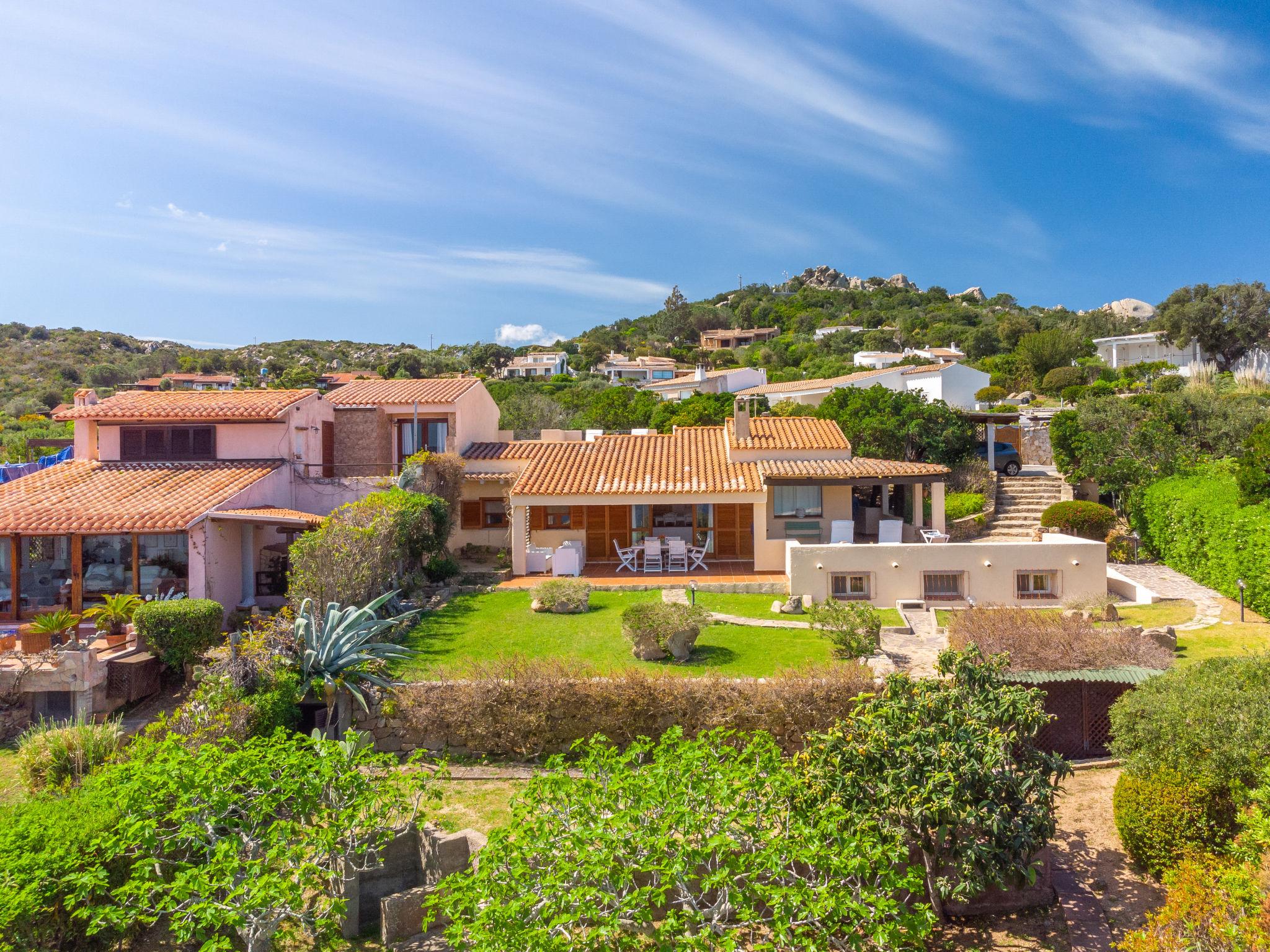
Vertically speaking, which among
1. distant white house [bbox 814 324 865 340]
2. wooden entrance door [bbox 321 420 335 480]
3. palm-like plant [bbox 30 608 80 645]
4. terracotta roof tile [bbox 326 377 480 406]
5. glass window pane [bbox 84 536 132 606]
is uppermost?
distant white house [bbox 814 324 865 340]

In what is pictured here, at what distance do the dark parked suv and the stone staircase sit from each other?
0.87 m

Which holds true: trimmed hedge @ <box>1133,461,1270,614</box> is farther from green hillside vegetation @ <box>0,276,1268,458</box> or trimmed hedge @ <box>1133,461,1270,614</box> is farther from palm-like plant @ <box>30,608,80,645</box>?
palm-like plant @ <box>30,608,80,645</box>

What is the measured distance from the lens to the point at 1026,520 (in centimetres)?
2711

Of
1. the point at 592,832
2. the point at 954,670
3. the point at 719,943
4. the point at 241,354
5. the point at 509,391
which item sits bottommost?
the point at 719,943

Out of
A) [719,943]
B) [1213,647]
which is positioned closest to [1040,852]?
[719,943]

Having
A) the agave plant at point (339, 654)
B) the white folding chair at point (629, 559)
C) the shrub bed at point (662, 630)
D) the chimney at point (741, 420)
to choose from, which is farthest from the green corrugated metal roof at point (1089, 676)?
the chimney at point (741, 420)

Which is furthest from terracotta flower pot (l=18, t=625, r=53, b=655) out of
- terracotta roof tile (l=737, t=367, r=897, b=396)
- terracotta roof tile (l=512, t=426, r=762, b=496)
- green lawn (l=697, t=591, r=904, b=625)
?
terracotta roof tile (l=737, t=367, r=897, b=396)

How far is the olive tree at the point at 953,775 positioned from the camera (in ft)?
26.0

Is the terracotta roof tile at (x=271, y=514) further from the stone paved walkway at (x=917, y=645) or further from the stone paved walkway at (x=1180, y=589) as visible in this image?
the stone paved walkway at (x=1180, y=589)

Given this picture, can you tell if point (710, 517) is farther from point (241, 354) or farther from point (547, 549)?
point (241, 354)

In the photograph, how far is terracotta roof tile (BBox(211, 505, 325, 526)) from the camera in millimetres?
18828

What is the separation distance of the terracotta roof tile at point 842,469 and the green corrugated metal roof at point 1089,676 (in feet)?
36.2

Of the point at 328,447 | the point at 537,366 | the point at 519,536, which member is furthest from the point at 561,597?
the point at 537,366

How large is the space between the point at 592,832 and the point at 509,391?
51045 mm
